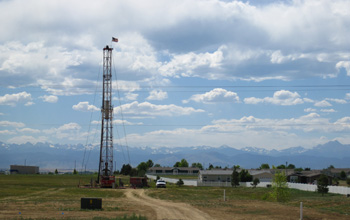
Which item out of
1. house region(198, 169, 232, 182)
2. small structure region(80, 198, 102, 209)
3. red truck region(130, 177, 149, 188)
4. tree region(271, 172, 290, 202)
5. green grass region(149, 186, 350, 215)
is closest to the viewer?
small structure region(80, 198, 102, 209)

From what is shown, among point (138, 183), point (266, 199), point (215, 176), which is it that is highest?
point (215, 176)

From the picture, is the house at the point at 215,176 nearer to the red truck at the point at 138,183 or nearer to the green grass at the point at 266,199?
the red truck at the point at 138,183

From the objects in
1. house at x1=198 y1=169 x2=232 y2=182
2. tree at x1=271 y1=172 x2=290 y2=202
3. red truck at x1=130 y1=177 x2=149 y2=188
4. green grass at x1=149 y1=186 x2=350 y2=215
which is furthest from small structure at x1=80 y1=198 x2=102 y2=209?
house at x1=198 y1=169 x2=232 y2=182

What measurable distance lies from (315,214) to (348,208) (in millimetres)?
10127

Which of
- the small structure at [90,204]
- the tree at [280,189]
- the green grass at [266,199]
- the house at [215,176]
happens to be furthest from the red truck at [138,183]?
→ the small structure at [90,204]

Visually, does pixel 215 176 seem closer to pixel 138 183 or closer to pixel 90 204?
pixel 138 183

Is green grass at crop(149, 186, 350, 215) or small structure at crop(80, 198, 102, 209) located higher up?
small structure at crop(80, 198, 102, 209)

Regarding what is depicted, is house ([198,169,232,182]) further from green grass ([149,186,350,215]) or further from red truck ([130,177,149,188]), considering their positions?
green grass ([149,186,350,215])

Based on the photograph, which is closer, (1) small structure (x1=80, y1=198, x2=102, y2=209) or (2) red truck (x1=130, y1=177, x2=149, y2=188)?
(1) small structure (x1=80, y1=198, x2=102, y2=209)

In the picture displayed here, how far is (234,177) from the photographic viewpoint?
118688mm

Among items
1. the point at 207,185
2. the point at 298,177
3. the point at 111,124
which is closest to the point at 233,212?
the point at 111,124

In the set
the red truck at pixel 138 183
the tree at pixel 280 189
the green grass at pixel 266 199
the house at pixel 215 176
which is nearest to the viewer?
the green grass at pixel 266 199

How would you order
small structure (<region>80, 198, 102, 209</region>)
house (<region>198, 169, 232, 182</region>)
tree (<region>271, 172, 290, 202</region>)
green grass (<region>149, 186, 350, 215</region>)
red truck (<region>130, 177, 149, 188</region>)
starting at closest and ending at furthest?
small structure (<region>80, 198, 102, 209</region>) → green grass (<region>149, 186, 350, 215</region>) → tree (<region>271, 172, 290, 202</region>) → red truck (<region>130, 177, 149, 188</region>) → house (<region>198, 169, 232, 182</region>)

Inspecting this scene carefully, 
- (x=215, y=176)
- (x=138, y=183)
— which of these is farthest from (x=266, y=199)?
(x=215, y=176)
